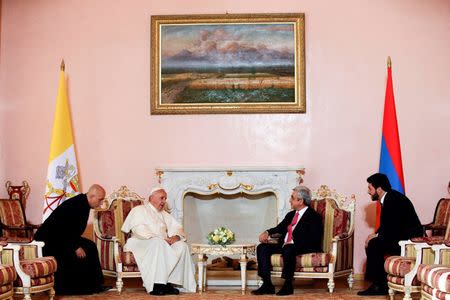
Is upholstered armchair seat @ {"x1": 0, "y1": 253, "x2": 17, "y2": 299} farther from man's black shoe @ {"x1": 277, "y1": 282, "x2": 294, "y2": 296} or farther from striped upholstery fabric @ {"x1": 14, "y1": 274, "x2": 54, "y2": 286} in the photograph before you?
man's black shoe @ {"x1": 277, "y1": 282, "x2": 294, "y2": 296}

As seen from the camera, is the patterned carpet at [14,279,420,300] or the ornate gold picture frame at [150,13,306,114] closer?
the patterned carpet at [14,279,420,300]

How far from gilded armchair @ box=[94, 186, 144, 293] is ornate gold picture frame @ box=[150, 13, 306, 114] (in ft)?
4.69

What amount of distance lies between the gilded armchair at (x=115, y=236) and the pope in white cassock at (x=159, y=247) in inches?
5.4

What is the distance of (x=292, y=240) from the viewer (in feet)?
30.5

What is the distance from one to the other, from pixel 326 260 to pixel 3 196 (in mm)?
4715

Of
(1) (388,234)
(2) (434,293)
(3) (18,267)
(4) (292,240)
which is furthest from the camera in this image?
(4) (292,240)

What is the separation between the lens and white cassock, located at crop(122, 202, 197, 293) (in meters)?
9.03

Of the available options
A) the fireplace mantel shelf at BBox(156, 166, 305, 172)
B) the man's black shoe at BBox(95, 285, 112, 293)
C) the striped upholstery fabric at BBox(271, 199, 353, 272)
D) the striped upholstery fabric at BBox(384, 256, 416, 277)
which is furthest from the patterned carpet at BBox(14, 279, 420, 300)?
the fireplace mantel shelf at BBox(156, 166, 305, 172)

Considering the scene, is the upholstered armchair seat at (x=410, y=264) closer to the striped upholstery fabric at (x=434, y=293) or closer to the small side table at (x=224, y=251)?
the striped upholstery fabric at (x=434, y=293)

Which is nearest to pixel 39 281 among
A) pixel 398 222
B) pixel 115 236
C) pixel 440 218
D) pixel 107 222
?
pixel 115 236

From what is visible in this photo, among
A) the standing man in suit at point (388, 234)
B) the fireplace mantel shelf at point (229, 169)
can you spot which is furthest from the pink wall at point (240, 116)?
the standing man in suit at point (388, 234)

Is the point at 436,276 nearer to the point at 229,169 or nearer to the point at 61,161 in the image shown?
the point at 229,169

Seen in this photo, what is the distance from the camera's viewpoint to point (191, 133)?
35.2 ft

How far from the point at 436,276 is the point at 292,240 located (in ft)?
9.21
